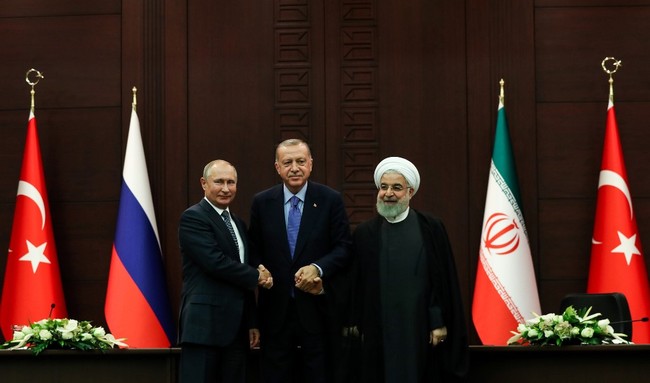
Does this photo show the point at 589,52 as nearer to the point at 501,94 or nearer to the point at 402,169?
the point at 501,94

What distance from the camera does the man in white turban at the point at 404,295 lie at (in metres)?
4.97

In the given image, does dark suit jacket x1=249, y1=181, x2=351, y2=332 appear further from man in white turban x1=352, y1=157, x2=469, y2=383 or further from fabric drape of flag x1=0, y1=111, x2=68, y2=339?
fabric drape of flag x1=0, y1=111, x2=68, y2=339

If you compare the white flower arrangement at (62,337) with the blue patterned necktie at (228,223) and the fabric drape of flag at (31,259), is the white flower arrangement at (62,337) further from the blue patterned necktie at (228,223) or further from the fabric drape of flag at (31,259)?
the fabric drape of flag at (31,259)

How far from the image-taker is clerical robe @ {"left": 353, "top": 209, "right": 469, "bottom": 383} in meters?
4.97

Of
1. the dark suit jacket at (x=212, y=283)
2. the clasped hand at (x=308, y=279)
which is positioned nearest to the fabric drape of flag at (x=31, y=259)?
the dark suit jacket at (x=212, y=283)

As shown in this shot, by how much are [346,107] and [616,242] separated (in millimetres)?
1930

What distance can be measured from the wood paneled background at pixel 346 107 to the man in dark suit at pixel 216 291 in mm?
2157

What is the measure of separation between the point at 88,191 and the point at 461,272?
8.25 feet

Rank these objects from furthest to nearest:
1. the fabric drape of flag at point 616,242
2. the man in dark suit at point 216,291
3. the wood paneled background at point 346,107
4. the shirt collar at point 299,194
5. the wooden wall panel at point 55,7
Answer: the wooden wall panel at point 55,7 → the wood paneled background at point 346,107 → the fabric drape of flag at point 616,242 → the shirt collar at point 299,194 → the man in dark suit at point 216,291

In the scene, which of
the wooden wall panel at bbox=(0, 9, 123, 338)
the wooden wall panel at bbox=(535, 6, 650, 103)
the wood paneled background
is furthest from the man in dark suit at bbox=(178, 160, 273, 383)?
the wooden wall panel at bbox=(535, 6, 650, 103)

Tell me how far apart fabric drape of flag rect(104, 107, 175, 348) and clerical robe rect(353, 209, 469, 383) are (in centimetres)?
216

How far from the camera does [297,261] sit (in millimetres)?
5121

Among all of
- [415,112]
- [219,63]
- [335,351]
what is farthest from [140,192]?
[335,351]

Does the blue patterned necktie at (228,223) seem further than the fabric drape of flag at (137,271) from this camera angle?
No
